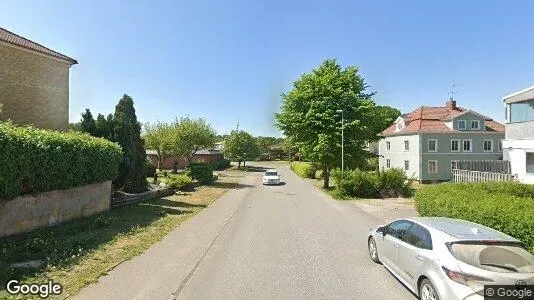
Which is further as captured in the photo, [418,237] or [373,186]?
[373,186]

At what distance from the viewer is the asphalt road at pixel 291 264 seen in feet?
25.1

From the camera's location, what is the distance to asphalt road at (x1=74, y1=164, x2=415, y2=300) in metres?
7.64

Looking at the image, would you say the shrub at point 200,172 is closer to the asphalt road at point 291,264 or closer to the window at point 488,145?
the asphalt road at point 291,264

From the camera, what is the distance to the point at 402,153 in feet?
144

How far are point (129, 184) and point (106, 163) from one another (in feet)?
22.0

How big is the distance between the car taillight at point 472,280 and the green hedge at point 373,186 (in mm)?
21211

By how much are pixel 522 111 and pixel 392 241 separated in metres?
19.3

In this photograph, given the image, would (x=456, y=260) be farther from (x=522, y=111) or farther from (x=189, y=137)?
(x=189, y=137)

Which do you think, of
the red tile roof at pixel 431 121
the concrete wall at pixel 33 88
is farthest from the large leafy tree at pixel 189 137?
the red tile roof at pixel 431 121

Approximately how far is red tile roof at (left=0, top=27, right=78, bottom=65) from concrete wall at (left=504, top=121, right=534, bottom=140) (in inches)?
1141

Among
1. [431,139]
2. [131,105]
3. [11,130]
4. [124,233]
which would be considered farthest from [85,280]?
[431,139]

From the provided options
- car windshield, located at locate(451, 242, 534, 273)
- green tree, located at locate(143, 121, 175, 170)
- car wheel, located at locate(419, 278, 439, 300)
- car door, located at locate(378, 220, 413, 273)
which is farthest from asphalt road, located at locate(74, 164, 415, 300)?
green tree, located at locate(143, 121, 175, 170)

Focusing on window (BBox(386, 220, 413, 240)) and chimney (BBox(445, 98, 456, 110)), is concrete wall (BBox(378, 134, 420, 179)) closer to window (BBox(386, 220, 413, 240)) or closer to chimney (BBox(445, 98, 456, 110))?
chimney (BBox(445, 98, 456, 110))

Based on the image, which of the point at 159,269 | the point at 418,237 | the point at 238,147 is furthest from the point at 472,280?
the point at 238,147
